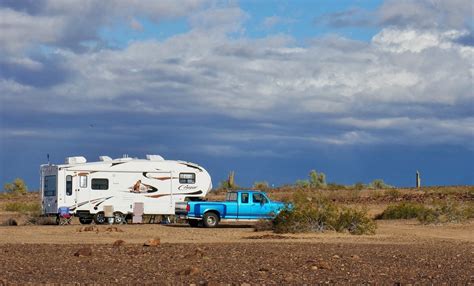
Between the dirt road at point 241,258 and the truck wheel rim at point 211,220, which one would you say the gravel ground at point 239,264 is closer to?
the dirt road at point 241,258

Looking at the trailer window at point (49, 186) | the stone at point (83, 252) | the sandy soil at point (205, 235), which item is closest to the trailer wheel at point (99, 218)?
the trailer window at point (49, 186)

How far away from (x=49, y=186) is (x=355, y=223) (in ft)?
48.6

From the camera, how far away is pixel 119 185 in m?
38.8

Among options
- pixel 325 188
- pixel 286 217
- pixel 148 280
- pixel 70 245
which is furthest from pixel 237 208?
pixel 325 188

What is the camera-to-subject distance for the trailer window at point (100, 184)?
38.5 metres

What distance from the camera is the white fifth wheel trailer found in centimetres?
3816

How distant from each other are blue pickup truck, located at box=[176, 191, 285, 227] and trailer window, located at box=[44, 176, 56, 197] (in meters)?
6.47

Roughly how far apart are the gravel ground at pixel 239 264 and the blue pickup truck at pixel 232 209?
31.9 feet

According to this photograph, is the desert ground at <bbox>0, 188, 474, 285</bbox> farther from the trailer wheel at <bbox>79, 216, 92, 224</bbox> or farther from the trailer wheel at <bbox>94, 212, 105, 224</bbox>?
the trailer wheel at <bbox>79, 216, 92, 224</bbox>

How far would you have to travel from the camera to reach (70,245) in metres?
24.7

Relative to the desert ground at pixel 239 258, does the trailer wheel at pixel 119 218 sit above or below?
above

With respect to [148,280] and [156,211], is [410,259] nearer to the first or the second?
[148,280]

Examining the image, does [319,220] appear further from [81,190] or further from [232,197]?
[81,190]

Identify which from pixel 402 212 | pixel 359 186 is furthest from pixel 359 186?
pixel 402 212
